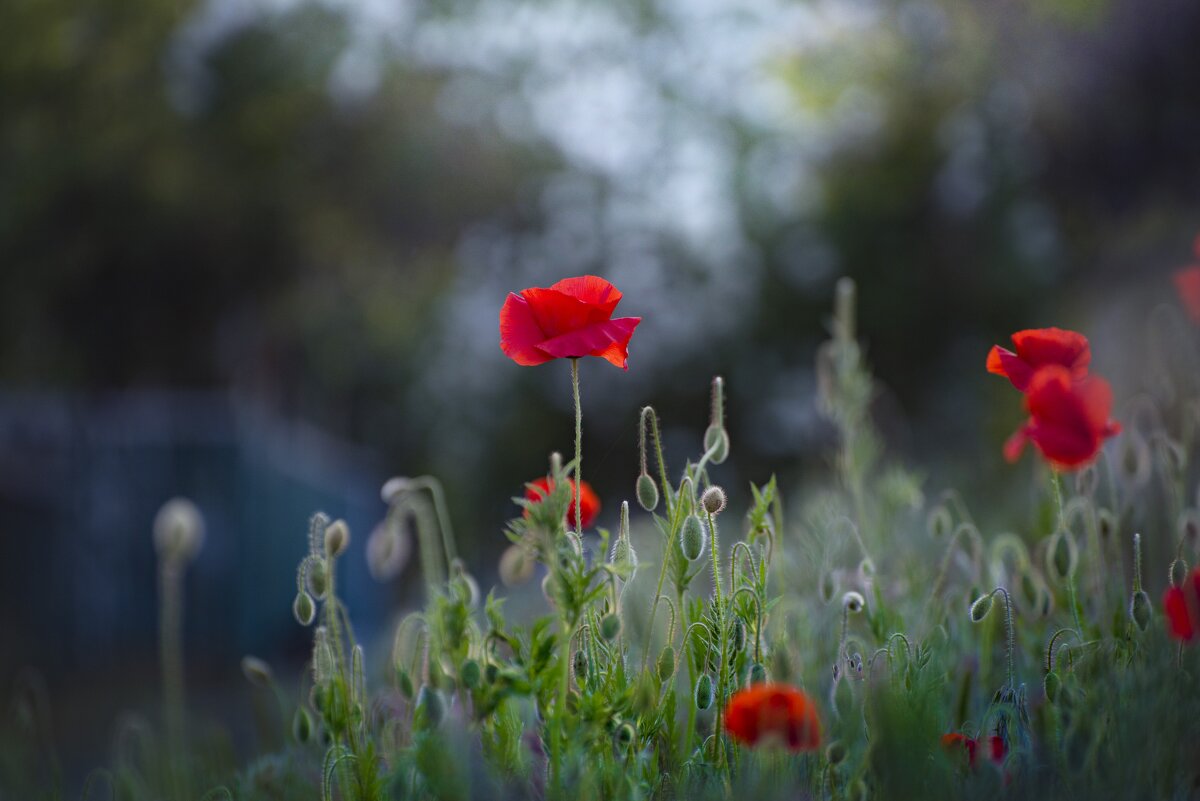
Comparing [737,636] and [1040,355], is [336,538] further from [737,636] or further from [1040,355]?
[1040,355]

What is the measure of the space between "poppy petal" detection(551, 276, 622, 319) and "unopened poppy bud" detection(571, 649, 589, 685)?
403 mm

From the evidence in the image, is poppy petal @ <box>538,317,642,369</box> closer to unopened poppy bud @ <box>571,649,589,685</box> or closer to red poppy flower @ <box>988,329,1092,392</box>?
unopened poppy bud @ <box>571,649,589,685</box>

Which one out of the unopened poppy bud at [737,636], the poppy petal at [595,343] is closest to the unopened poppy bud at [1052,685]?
the unopened poppy bud at [737,636]

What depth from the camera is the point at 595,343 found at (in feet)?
4.46

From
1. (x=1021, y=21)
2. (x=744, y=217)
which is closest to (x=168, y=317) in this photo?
(x=744, y=217)

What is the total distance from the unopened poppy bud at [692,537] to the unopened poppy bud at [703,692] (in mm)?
135

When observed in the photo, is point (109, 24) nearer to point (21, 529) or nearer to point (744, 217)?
point (21, 529)

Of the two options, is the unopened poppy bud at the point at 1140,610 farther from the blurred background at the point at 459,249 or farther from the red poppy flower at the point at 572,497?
the blurred background at the point at 459,249

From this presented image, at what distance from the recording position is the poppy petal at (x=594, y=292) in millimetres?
1399

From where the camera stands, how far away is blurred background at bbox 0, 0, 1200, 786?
807 centimetres

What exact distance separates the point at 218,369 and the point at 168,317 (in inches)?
37.5

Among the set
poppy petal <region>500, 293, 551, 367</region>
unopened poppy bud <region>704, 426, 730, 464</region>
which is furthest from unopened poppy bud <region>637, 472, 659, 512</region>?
poppy petal <region>500, 293, 551, 367</region>

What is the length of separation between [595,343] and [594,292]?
92 mm

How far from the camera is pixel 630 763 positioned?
1.34m
